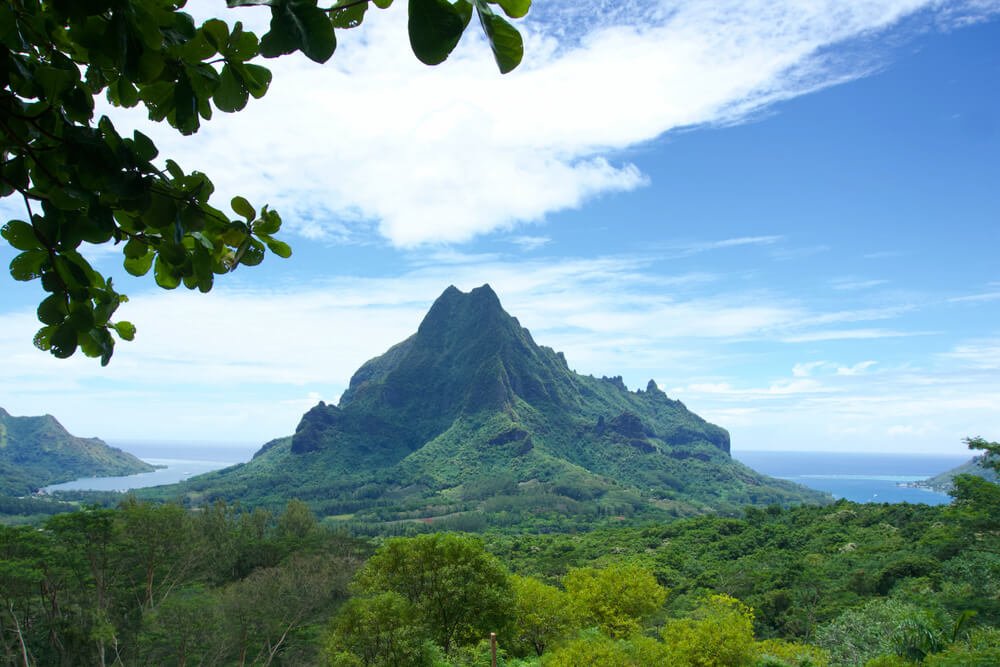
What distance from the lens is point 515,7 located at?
74 cm

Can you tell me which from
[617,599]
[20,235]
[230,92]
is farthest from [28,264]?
[617,599]

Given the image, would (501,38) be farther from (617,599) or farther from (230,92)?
(617,599)

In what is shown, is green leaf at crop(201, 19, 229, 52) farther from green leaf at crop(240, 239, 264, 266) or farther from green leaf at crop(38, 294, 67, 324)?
green leaf at crop(38, 294, 67, 324)

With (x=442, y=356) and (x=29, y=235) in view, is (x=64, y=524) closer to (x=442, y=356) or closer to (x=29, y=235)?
(x=29, y=235)

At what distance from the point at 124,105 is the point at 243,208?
0.85 ft

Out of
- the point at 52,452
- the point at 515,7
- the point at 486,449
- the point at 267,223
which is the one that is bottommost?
the point at 52,452

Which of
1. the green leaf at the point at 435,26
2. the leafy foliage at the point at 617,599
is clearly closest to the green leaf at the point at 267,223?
the green leaf at the point at 435,26

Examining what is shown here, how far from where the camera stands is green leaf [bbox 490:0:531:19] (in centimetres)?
73

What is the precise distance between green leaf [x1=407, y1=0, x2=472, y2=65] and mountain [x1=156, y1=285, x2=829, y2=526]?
85.8 m

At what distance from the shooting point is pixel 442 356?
486ft

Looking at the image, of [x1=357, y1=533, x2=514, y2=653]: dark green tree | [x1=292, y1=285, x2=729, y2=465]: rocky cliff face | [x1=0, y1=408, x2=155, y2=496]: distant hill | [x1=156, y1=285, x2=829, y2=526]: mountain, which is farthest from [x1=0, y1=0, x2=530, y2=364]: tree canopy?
[x1=0, y1=408, x2=155, y2=496]: distant hill

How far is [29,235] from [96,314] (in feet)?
0.62

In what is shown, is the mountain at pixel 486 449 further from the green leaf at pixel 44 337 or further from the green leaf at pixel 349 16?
the green leaf at pixel 349 16

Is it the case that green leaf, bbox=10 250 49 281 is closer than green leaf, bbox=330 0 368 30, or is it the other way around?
green leaf, bbox=330 0 368 30
